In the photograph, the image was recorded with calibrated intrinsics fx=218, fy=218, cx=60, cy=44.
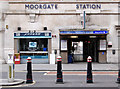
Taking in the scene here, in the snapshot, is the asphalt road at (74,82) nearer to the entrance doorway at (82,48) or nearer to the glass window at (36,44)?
the glass window at (36,44)

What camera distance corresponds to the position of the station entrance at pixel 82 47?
19797 mm

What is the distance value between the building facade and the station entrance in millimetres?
421

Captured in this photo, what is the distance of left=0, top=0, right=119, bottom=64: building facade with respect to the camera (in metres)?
19.3

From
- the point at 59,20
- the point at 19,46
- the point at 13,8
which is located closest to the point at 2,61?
the point at 19,46

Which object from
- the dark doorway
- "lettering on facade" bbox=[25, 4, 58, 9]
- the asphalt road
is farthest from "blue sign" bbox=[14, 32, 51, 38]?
the asphalt road

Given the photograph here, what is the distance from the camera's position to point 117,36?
19250 mm

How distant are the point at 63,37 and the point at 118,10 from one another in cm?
541

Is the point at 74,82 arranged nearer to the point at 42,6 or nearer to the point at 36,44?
the point at 36,44

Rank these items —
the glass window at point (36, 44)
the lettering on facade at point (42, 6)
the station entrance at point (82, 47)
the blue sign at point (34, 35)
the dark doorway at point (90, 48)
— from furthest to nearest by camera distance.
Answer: the dark doorway at point (90, 48)
the station entrance at point (82, 47)
the glass window at point (36, 44)
the lettering on facade at point (42, 6)
the blue sign at point (34, 35)

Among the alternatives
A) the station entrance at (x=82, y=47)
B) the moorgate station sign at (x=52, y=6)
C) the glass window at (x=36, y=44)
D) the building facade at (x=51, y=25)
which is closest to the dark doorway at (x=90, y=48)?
the station entrance at (x=82, y=47)

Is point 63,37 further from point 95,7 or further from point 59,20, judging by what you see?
point 95,7

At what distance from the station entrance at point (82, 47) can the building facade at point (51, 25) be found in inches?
16.6

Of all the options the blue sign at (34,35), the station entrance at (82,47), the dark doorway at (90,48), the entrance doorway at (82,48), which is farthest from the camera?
the dark doorway at (90,48)

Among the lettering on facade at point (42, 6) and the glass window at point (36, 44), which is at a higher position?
the lettering on facade at point (42, 6)
